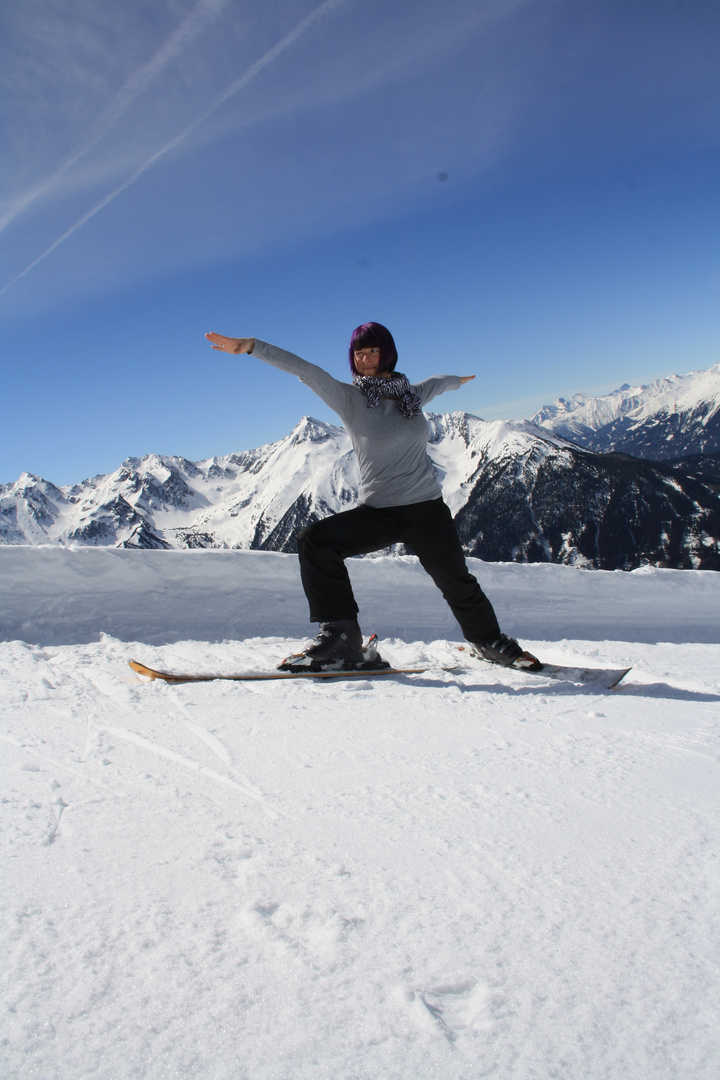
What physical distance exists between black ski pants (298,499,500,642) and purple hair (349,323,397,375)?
3.12ft

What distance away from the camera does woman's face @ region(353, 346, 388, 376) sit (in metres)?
3.76

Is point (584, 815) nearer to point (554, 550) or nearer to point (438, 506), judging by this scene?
point (438, 506)

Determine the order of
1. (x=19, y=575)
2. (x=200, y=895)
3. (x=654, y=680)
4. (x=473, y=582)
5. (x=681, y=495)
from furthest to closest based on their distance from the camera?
(x=681, y=495), (x=19, y=575), (x=473, y=582), (x=654, y=680), (x=200, y=895)

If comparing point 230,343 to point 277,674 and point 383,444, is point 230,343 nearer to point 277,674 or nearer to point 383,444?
point 383,444

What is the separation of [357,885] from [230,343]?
2.89 m

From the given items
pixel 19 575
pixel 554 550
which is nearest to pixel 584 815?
pixel 19 575

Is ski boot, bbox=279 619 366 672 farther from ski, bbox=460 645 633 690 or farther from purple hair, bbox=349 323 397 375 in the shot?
purple hair, bbox=349 323 397 375

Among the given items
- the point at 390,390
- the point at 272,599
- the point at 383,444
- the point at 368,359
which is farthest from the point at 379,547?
the point at 272,599

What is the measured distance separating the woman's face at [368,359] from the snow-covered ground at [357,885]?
2.06 metres

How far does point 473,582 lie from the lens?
3.84m

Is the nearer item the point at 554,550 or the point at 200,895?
the point at 200,895

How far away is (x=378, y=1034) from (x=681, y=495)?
470 feet

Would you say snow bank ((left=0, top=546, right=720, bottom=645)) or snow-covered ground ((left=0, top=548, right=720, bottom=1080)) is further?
snow bank ((left=0, top=546, right=720, bottom=645))

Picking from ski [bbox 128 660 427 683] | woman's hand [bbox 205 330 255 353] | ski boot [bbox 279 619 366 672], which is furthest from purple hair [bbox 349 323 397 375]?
ski [bbox 128 660 427 683]
